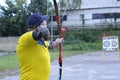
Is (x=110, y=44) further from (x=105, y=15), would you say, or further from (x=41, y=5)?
(x=105, y=15)

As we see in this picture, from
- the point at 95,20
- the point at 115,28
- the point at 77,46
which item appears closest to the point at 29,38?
the point at 77,46

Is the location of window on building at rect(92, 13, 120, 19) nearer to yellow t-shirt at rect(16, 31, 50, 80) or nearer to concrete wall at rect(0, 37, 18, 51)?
concrete wall at rect(0, 37, 18, 51)

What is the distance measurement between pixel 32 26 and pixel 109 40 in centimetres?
1952

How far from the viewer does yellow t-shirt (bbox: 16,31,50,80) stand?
421 cm

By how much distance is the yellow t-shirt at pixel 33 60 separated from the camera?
166 inches

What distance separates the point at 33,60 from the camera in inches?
167

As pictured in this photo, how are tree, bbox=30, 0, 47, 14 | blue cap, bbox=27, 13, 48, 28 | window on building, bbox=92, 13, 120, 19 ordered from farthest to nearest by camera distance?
window on building, bbox=92, 13, 120, 19
tree, bbox=30, 0, 47, 14
blue cap, bbox=27, 13, 48, 28

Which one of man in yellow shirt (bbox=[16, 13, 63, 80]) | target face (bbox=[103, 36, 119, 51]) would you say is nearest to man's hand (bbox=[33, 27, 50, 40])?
man in yellow shirt (bbox=[16, 13, 63, 80])

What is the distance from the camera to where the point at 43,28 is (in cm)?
387

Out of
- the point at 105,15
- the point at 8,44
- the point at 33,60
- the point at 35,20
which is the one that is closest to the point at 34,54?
the point at 33,60

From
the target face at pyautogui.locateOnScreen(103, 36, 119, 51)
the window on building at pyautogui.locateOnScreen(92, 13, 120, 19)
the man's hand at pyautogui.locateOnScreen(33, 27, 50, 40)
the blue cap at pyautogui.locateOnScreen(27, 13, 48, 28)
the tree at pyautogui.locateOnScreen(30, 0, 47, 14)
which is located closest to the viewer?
the man's hand at pyautogui.locateOnScreen(33, 27, 50, 40)

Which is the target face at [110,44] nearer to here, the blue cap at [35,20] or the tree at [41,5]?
the blue cap at [35,20]

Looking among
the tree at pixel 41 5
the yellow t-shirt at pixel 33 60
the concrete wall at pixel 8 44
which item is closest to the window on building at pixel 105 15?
the tree at pixel 41 5

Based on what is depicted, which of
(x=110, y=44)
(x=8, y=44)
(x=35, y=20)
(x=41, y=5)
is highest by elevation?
(x=35, y=20)
